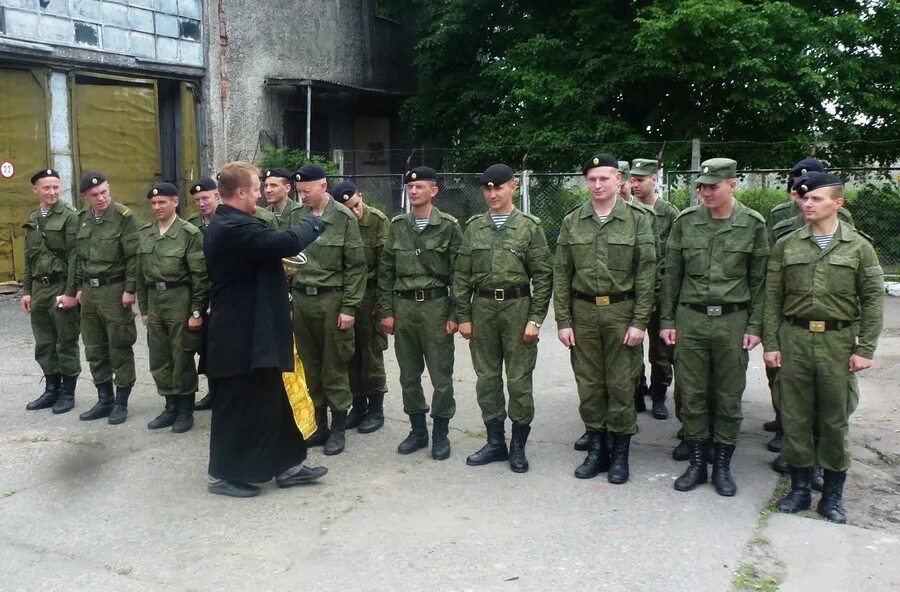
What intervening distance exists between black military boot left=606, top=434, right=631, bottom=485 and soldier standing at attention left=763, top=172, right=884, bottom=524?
36.6 inches

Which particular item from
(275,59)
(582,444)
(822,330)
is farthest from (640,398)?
(275,59)

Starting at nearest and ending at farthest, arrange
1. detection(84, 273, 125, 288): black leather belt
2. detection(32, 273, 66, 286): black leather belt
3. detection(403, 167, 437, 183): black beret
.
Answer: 1. detection(403, 167, 437, 183): black beret
2. detection(84, 273, 125, 288): black leather belt
3. detection(32, 273, 66, 286): black leather belt

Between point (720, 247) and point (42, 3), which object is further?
point (42, 3)

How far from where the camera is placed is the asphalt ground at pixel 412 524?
4.08 metres

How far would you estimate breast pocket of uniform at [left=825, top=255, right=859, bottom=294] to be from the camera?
15.2 ft

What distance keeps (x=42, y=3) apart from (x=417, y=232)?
9.74m

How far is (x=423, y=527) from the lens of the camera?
15.3 ft

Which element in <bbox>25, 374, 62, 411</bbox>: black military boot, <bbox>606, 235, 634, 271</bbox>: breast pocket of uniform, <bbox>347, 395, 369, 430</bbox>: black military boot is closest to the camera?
<bbox>606, 235, 634, 271</bbox>: breast pocket of uniform

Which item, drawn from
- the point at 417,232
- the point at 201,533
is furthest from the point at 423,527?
the point at 417,232

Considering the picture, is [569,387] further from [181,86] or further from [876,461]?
[181,86]

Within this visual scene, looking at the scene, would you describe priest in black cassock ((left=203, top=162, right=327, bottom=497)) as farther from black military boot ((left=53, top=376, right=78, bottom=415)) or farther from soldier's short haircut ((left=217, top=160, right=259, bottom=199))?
black military boot ((left=53, top=376, right=78, bottom=415))

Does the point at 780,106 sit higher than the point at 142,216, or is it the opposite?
the point at 780,106

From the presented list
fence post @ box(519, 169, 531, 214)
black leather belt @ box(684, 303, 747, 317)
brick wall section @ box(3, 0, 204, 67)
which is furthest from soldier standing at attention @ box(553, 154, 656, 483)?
brick wall section @ box(3, 0, 204, 67)

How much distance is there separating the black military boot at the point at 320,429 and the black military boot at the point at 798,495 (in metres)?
3.09
